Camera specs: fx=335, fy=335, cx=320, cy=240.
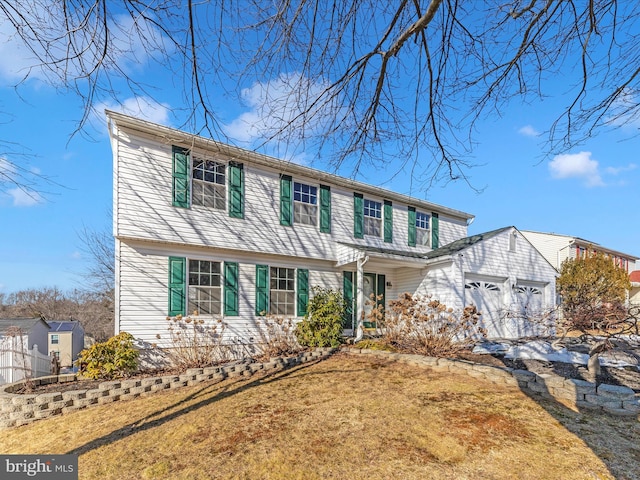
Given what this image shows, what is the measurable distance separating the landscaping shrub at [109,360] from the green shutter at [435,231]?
10827mm

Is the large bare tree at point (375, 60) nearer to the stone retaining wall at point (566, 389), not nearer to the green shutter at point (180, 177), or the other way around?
the stone retaining wall at point (566, 389)

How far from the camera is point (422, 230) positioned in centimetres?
1324

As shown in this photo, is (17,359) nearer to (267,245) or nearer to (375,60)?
(267,245)

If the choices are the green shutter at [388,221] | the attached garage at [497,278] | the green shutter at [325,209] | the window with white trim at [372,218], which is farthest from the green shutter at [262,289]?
the attached garage at [497,278]

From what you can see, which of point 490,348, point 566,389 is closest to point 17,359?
point 566,389

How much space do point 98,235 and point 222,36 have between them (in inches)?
788

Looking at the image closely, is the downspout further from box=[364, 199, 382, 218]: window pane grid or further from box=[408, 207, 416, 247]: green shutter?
box=[408, 207, 416, 247]: green shutter

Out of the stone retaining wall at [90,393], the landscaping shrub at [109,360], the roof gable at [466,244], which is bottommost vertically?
the stone retaining wall at [90,393]

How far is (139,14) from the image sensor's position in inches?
105

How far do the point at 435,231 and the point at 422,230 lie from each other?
709mm

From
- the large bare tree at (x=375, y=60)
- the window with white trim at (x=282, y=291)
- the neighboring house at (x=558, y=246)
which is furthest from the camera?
the neighboring house at (x=558, y=246)

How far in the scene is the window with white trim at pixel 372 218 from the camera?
38.8 ft

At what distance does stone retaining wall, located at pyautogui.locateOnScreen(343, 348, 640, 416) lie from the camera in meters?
4.63

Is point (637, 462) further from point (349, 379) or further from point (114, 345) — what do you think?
point (114, 345)
